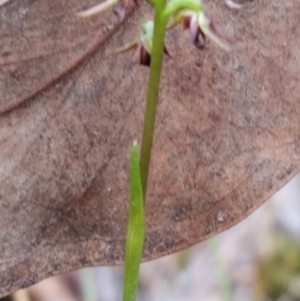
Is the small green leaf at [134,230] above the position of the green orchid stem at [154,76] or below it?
below

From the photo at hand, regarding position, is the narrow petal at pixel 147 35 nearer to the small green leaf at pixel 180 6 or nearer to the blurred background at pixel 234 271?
the small green leaf at pixel 180 6

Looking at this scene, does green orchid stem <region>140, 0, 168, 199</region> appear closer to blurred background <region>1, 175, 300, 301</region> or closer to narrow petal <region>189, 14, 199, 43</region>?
narrow petal <region>189, 14, 199, 43</region>

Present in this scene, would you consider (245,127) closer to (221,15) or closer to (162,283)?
(221,15)

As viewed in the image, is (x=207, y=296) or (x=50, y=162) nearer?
(x=50, y=162)

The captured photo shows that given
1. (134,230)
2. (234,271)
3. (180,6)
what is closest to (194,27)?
(180,6)

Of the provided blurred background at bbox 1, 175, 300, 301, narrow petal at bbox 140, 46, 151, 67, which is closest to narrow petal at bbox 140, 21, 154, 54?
narrow petal at bbox 140, 46, 151, 67

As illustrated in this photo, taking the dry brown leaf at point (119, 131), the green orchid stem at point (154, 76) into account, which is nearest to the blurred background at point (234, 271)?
the dry brown leaf at point (119, 131)

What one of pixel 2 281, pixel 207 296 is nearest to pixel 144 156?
pixel 2 281
